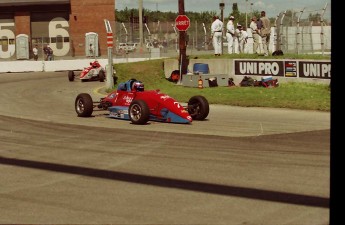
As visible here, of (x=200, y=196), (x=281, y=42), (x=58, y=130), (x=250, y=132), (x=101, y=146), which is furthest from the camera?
(x=281, y=42)

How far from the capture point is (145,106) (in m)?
14.0

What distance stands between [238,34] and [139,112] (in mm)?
17398

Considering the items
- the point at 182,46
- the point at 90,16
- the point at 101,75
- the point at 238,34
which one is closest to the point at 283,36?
the point at 238,34

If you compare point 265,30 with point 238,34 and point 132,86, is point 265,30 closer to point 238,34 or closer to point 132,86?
point 238,34

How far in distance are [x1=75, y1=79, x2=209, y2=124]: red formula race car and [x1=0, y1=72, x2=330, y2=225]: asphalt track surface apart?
0.26 metres

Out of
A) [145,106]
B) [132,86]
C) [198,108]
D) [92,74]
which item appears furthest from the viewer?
[92,74]

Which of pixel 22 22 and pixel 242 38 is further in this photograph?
pixel 22 22

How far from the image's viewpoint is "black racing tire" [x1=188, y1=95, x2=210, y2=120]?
1471 cm

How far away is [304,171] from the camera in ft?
28.0

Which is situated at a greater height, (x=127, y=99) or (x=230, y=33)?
(x=230, y=33)

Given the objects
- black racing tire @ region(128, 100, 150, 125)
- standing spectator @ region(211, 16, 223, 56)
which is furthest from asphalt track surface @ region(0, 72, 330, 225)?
standing spectator @ region(211, 16, 223, 56)

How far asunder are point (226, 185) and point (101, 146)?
4115 millimetres

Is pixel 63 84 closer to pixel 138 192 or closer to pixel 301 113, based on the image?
pixel 301 113
